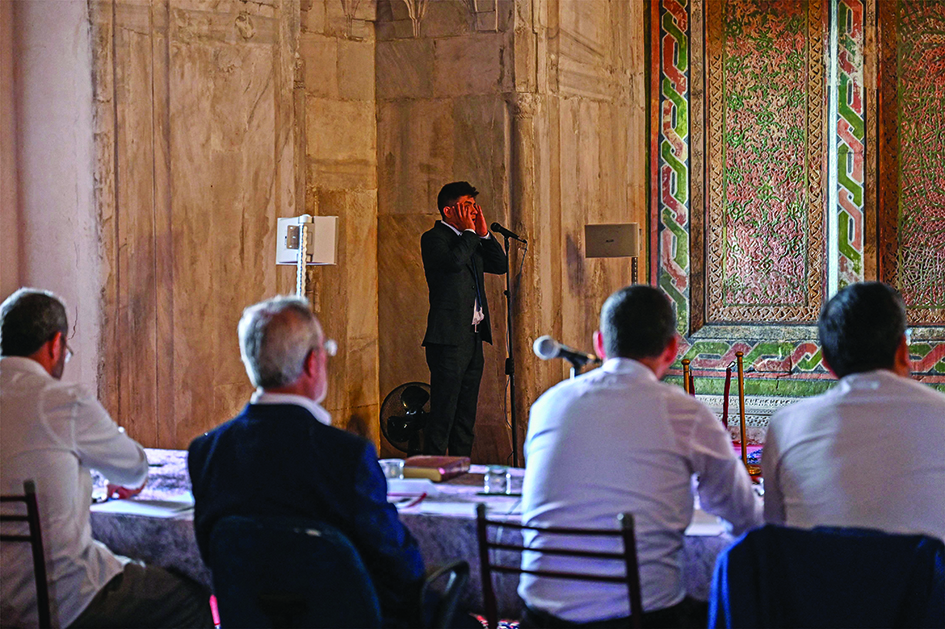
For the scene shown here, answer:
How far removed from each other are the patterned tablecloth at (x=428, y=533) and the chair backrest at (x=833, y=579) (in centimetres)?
43

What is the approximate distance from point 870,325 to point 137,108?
408 centimetres

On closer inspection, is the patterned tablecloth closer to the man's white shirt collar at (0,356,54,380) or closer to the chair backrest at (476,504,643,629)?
the chair backrest at (476,504,643,629)

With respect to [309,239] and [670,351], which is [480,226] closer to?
[309,239]

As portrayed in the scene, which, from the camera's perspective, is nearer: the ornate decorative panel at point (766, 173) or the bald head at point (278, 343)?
the bald head at point (278, 343)

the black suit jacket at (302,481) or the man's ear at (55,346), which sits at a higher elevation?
the man's ear at (55,346)

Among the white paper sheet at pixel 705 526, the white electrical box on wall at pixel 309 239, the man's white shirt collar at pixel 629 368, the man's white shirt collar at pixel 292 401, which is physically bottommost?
the white paper sheet at pixel 705 526

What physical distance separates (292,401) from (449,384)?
3.74m

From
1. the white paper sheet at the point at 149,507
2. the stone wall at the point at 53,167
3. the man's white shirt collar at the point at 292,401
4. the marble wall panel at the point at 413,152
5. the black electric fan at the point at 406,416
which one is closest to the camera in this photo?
the man's white shirt collar at the point at 292,401

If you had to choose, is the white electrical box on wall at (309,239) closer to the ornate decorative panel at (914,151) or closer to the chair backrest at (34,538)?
the chair backrest at (34,538)

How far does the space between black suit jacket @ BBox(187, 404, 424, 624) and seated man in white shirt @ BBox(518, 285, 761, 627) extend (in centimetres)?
32

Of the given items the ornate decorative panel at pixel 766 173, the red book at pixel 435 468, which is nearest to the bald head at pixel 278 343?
the red book at pixel 435 468

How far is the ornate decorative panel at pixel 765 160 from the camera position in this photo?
7.51 metres

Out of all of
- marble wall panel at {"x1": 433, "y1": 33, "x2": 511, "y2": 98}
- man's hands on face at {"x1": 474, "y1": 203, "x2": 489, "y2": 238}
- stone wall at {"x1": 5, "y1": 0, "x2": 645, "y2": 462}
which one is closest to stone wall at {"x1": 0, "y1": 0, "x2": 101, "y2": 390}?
stone wall at {"x1": 5, "y1": 0, "x2": 645, "y2": 462}

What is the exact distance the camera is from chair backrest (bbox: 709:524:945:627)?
1.77m
